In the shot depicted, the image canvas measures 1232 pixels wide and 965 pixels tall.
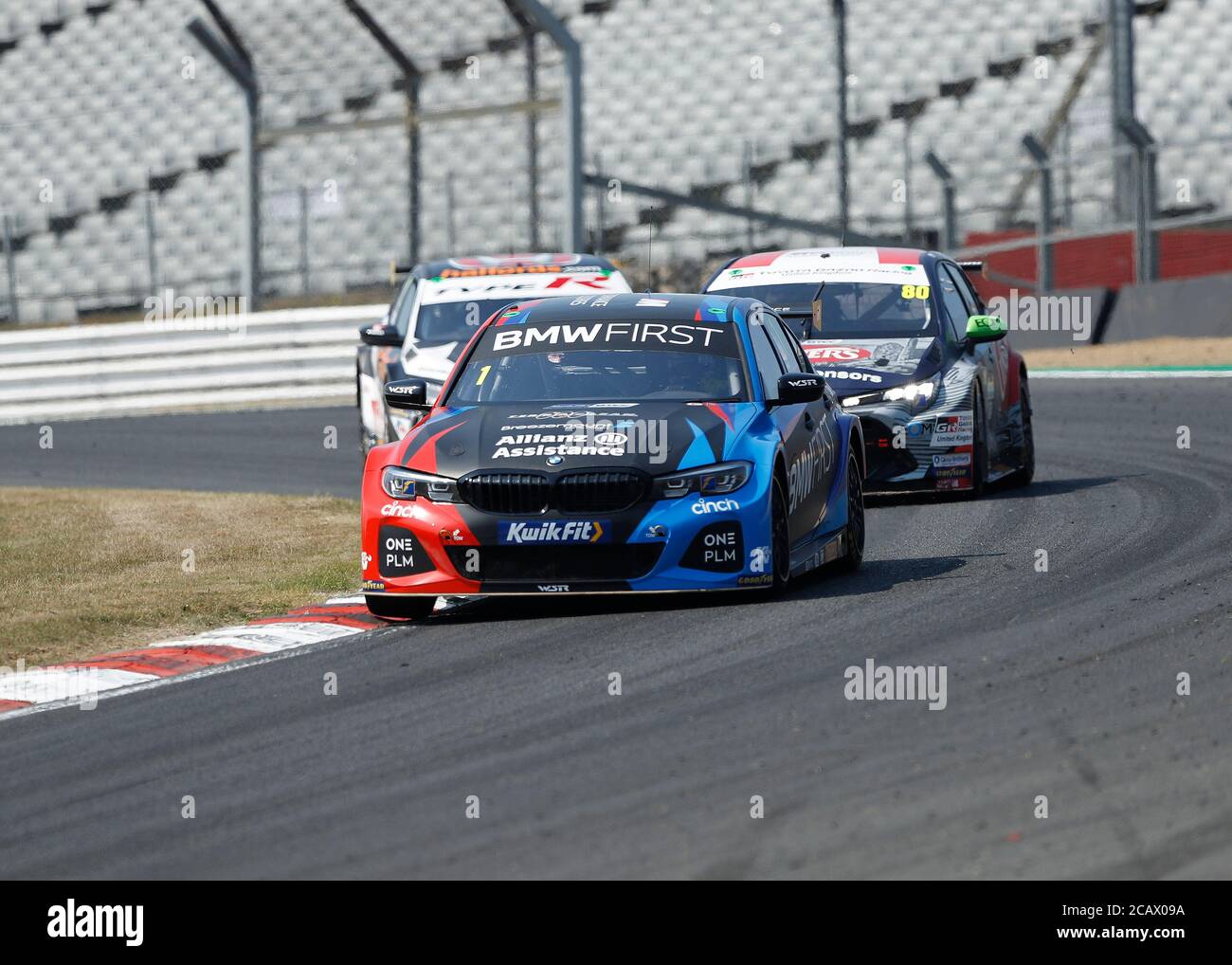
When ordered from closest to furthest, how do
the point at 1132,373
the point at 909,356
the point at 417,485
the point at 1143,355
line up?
the point at 417,485 < the point at 909,356 < the point at 1132,373 < the point at 1143,355

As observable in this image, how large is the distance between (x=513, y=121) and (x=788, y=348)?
12.6m

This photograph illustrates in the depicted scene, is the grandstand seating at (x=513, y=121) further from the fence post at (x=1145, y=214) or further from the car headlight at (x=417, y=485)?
the car headlight at (x=417, y=485)

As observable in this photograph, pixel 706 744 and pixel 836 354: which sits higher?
pixel 836 354

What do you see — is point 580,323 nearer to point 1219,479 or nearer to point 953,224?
point 1219,479

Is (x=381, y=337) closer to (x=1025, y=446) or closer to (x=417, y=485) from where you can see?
(x=1025, y=446)

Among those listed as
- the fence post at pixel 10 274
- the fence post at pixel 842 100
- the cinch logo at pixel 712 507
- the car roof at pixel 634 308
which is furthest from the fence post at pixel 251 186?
the cinch logo at pixel 712 507

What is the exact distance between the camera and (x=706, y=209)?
24.3 meters

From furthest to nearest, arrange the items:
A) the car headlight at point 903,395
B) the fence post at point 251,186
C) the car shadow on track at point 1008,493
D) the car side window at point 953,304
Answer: the fence post at point 251,186
the car side window at point 953,304
the car shadow on track at point 1008,493
the car headlight at point 903,395

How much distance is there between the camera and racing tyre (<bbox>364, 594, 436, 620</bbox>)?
355 inches

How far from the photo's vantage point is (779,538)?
29.4 ft

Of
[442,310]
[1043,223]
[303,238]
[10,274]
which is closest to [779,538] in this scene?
[442,310]

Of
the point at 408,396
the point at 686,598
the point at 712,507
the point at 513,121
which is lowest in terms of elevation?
the point at 686,598

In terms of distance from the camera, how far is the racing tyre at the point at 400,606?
9008mm

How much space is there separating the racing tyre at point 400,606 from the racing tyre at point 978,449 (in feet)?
14.7
